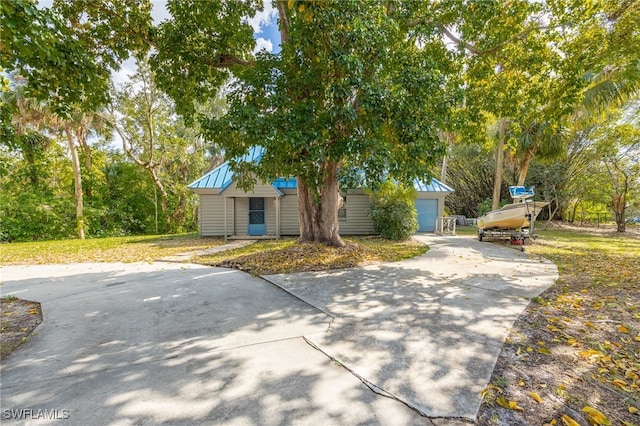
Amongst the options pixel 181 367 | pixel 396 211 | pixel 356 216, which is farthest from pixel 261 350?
pixel 356 216

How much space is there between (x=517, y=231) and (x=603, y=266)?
362 cm

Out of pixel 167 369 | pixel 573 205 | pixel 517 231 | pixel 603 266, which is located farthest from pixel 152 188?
pixel 573 205

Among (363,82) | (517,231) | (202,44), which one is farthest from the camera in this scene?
(517,231)

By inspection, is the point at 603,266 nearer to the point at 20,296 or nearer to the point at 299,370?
the point at 299,370

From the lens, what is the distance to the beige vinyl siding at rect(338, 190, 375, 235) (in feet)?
46.1

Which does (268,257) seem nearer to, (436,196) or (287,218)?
(287,218)

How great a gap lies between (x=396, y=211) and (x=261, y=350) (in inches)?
380

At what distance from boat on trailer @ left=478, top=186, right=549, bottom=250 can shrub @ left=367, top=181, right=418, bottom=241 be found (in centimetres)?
283

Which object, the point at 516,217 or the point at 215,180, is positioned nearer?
the point at 516,217

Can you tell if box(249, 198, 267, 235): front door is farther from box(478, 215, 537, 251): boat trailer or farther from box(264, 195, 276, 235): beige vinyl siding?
box(478, 215, 537, 251): boat trailer

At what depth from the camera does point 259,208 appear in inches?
536

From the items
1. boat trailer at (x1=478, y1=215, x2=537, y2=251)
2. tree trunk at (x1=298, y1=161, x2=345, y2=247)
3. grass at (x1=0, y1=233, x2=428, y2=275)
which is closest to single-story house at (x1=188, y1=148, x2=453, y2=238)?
boat trailer at (x1=478, y1=215, x2=537, y2=251)

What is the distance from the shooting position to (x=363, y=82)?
5.20 m

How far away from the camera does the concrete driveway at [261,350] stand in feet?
6.49
